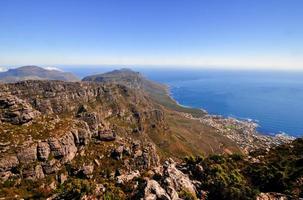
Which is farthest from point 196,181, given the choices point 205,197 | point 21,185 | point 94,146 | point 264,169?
point 94,146

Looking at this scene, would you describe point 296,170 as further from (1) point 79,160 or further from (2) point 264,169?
(1) point 79,160

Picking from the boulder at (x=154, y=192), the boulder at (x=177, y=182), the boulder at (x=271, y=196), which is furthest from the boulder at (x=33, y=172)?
the boulder at (x=271, y=196)

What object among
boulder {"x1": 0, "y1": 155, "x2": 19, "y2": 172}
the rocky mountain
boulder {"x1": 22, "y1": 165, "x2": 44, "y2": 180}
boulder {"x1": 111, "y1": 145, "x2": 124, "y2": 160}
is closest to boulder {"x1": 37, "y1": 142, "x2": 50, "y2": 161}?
the rocky mountain

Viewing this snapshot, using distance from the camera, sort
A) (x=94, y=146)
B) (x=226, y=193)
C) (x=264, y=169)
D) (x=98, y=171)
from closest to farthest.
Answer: (x=226, y=193) < (x=264, y=169) < (x=98, y=171) < (x=94, y=146)

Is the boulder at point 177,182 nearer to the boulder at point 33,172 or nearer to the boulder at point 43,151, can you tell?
the boulder at point 33,172

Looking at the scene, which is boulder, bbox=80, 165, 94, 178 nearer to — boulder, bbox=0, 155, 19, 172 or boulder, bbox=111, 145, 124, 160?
boulder, bbox=111, 145, 124, 160

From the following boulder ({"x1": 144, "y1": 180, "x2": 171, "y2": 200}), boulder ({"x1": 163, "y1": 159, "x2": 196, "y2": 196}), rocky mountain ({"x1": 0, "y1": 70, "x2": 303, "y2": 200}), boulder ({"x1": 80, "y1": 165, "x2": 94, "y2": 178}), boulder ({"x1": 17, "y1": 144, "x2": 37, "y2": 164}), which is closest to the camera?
boulder ({"x1": 144, "y1": 180, "x2": 171, "y2": 200})

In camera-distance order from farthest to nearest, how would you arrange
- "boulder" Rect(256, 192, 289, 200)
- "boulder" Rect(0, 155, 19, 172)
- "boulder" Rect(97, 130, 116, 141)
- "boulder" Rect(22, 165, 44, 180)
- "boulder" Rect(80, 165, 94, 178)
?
"boulder" Rect(97, 130, 116, 141)
"boulder" Rect(80, 165, 94, 178)
"boulder" Rect(22, 165, 44, 180)
"boulder" Rect(0, 155, 19, 172)
"boulder" Rect(256, 192, 289, 200)

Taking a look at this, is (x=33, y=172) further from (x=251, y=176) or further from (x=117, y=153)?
(x=251, y=176)

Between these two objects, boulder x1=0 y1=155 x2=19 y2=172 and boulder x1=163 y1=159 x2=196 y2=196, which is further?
boulder x1=0 y1=155 x2=19 y2=172

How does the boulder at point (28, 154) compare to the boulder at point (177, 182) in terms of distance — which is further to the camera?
the boulder at point (28, 154)

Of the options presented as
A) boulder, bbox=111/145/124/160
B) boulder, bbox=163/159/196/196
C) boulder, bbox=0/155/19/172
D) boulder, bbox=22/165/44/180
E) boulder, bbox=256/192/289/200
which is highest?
boulder, bbox=163/159/196/196
